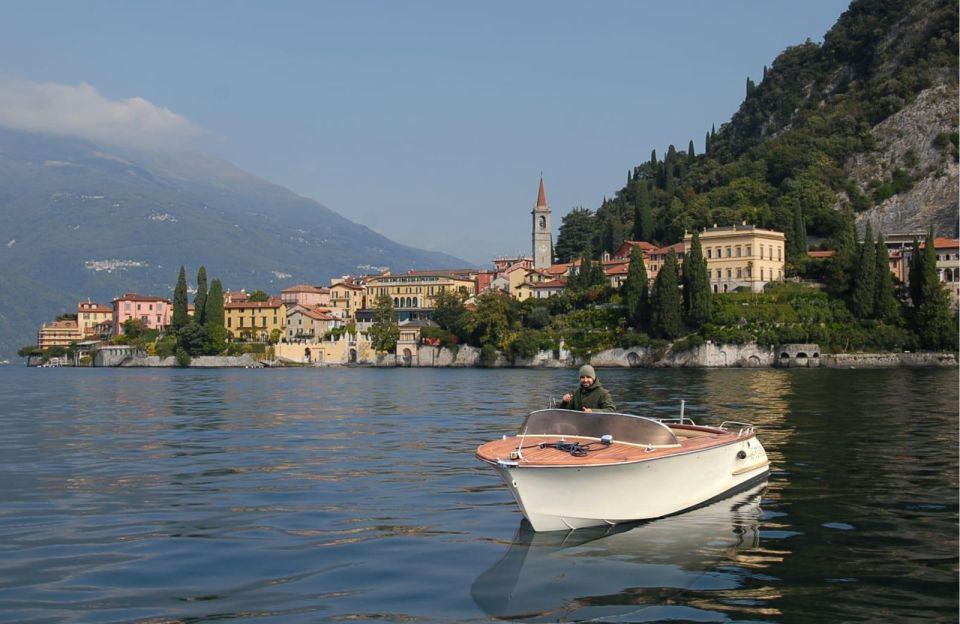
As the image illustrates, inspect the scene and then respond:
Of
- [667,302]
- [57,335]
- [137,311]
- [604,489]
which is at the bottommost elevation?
[604,489]

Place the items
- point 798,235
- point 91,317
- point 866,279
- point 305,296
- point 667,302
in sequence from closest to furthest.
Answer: point 866,279 < point 667,302 < point 798,235 < point 305,296 < point 91,317

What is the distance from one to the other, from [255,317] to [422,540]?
494ft

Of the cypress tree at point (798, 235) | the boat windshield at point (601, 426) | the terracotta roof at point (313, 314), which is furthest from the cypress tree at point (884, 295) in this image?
the boat windshield at point (601, 426)

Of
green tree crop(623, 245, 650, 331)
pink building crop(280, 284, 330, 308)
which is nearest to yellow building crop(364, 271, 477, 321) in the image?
pink building crop(280, 284, 330, 308)

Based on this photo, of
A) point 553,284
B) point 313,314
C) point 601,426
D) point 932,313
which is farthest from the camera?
point 313,314

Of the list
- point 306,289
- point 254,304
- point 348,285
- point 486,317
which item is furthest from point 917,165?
point 254,304

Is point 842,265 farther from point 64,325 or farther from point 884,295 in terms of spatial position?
point 64,325

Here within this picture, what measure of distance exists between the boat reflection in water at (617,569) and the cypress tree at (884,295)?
Result: 93.8 metres

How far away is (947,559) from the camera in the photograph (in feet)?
45.4

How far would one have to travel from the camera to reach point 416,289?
170 m

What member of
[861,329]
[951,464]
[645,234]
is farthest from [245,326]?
[951,464]

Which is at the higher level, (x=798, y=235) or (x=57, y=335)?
(x=798, y=235)

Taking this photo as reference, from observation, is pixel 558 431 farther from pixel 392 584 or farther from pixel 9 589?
pixel 9 589

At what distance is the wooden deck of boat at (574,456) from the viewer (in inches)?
594
